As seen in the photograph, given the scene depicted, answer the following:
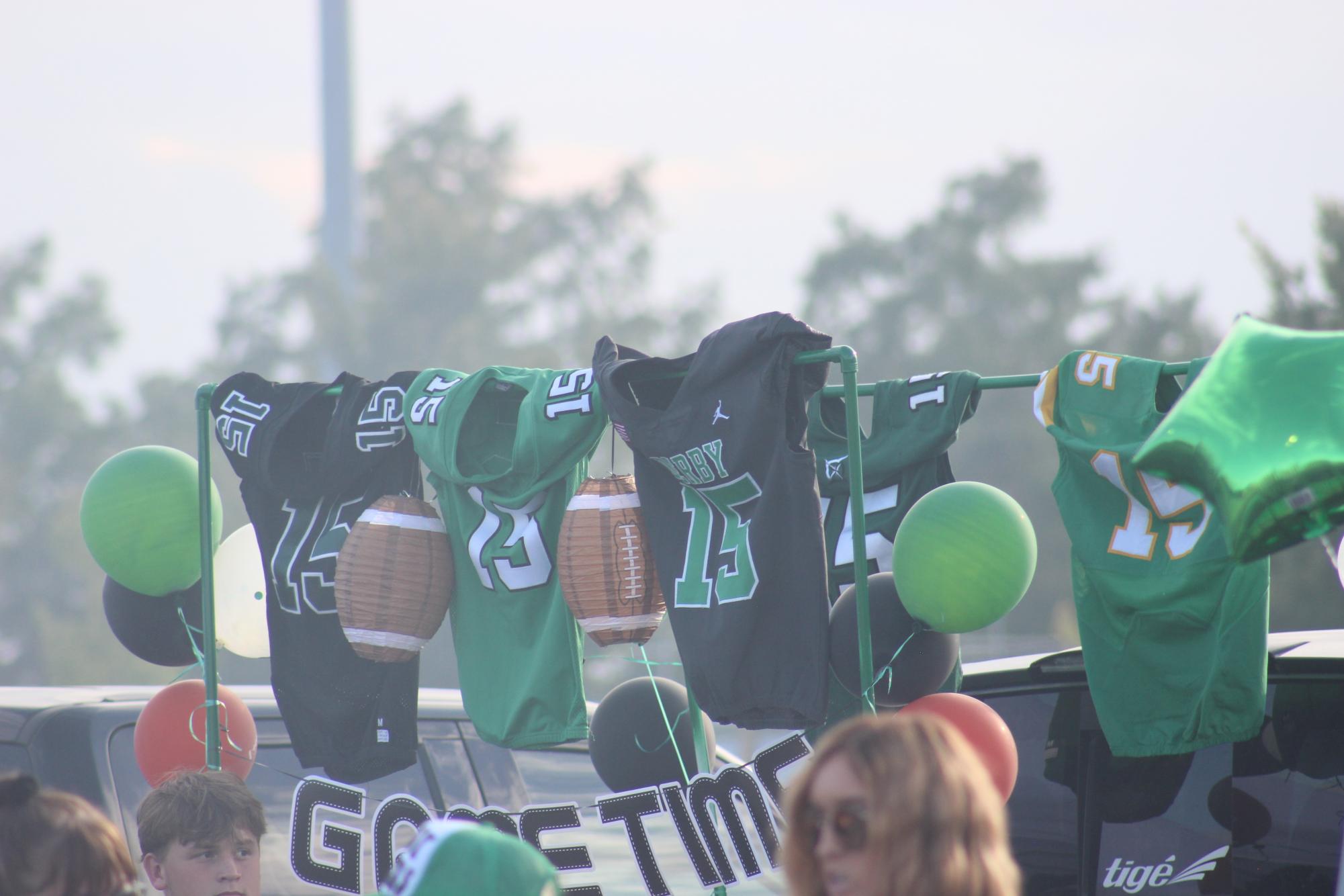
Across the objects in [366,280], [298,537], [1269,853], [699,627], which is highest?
[366,280]

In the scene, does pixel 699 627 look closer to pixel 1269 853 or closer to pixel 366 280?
pixel 1269 853

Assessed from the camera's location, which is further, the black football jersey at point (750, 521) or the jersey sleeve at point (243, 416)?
the jersey sleeve at point (243, 416)

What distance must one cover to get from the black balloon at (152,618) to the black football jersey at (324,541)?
1.38ft

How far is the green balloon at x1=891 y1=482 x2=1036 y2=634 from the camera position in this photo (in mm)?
3656

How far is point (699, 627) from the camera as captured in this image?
3908 mm

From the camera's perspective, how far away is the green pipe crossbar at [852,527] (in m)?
3.63

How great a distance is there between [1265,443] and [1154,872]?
4.70ft

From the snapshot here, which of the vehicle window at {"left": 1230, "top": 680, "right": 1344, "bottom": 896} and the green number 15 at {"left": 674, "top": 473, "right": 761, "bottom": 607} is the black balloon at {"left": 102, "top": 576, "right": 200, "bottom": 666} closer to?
the green number 15 at {"left": 674, "top": 473, "right": 761, "bottom": 607}

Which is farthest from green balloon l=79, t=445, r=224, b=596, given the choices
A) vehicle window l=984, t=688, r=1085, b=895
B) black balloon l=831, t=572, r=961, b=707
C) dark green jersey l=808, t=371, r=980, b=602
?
vehicle window l=984, t=688, r=1085, b=895

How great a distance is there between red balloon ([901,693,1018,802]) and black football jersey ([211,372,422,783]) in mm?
1731

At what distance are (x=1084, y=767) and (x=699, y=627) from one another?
1128mm

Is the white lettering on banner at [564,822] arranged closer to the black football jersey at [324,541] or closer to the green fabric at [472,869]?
the black football jersey at [324,541]

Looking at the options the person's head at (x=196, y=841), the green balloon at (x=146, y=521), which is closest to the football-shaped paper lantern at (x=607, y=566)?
the person's head at (x=196, y=841)

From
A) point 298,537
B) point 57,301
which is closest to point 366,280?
point 57,301
